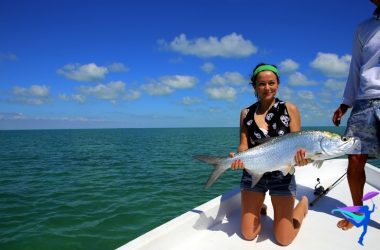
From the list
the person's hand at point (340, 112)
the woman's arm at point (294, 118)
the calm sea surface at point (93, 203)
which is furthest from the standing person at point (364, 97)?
the calm sea surface at point (93, 203)

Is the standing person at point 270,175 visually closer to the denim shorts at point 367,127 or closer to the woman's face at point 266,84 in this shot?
the woman's face at point 266,84

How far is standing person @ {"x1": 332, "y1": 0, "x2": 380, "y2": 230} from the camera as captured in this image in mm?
3852

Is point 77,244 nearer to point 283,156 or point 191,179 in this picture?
point 283,156

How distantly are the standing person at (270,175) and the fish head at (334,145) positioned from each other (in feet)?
2.24

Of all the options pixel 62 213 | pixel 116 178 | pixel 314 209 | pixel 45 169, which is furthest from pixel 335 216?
pixel 45 169

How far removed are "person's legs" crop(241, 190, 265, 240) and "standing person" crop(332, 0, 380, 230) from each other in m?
1.16

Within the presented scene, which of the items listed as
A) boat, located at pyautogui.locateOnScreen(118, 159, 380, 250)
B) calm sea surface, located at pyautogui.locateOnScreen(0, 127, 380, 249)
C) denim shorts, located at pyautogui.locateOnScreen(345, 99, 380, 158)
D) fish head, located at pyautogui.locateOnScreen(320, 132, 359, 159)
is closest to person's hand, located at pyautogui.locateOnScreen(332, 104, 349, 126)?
→ denim shorts, located at pyautogui.locateOnScreen(345, 99, 380, 158)

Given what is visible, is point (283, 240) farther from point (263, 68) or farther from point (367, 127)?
point (263, 68)

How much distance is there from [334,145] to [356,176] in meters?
0.97

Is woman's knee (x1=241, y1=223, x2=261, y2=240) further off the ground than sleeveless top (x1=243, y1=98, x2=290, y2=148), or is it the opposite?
sleeveless top (x1=243, y1=98, x2=290, y2=148)

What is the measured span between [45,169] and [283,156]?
16.9 m

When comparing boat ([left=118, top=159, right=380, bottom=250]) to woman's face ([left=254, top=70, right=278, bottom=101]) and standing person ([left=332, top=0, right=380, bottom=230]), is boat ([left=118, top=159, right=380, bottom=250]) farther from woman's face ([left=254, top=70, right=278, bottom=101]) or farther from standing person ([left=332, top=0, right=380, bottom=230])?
woman's face ([left=254, top=70, right=278, bottom=101])

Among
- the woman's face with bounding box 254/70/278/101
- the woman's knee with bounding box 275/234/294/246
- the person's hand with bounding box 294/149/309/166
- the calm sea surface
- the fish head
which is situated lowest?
the calm sea surface

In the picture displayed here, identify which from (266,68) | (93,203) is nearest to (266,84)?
(266,68)
